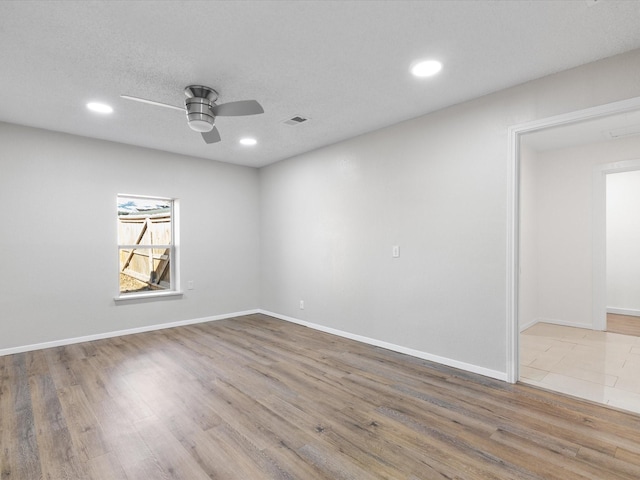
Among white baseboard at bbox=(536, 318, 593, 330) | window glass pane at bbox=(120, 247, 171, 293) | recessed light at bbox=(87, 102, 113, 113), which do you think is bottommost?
white baseboard at bbox=(536, 318, 593, 330)

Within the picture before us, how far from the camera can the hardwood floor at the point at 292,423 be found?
1.80 metres

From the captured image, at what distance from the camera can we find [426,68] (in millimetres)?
2541

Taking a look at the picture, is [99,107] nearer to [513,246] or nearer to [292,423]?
[292,423]

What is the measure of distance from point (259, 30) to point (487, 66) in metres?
1.73

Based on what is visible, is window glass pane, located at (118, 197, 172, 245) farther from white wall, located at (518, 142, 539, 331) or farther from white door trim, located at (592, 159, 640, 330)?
white door trim, located at (592, 159, 640, 330)

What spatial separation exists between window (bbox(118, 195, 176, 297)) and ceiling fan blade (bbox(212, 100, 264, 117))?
272 centimetres

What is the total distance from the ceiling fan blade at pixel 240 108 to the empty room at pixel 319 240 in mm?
26

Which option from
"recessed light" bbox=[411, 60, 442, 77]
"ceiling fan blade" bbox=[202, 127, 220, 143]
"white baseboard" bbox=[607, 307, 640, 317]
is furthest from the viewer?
"white baseboard" bbox=[607, 307, 640, 317]

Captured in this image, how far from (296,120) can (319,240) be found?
1.78 metres

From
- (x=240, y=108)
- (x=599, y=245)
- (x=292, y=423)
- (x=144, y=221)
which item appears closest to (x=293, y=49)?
(x=240, y=108)

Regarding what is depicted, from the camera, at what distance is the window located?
15.7ft

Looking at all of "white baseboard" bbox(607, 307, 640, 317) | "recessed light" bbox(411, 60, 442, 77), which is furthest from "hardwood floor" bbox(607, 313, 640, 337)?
"recessed light" bbox(411, 60, 442, 77)

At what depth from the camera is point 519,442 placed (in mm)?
2004

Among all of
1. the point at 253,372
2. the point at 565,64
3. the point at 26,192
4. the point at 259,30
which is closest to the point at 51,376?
the point at 253,372
